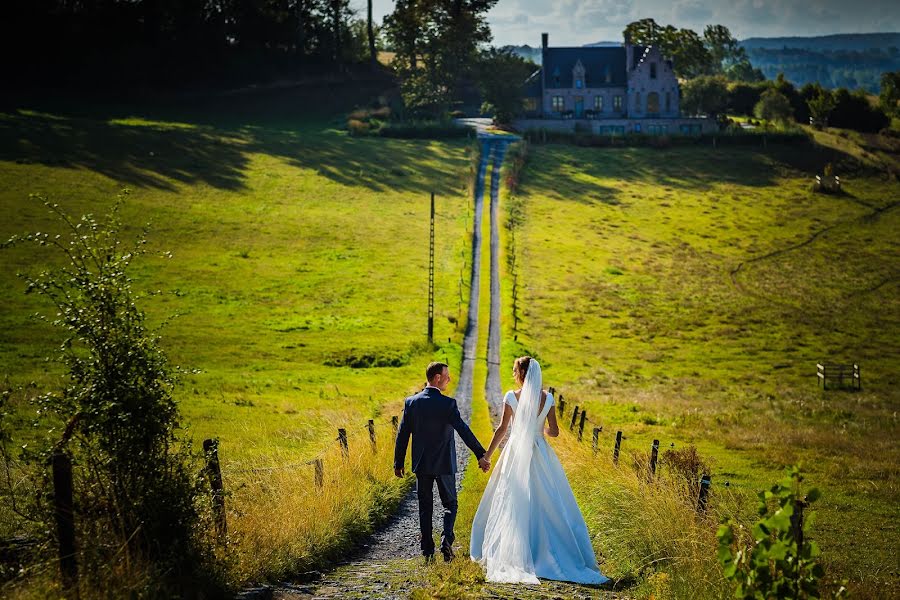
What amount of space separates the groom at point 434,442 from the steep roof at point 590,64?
11138cm

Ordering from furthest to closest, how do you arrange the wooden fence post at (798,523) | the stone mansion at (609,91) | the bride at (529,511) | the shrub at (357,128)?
the stone mansion at (609,91) → the shrub at (357,128) → the bride at (529,511) → the wooden fence post at (798,523)

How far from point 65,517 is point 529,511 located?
5.80 metres

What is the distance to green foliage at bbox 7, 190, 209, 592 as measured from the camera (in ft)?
31.3

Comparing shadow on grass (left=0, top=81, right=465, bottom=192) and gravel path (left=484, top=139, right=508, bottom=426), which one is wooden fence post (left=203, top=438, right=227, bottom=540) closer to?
gravel path (left=484, top=139, right=508, bottom=426)

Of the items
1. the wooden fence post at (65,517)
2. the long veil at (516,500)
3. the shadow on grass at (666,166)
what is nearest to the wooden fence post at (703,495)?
the long veil at (516,500)

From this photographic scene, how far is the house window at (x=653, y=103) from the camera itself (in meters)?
118

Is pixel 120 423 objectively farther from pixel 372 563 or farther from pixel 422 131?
pixel 422 131

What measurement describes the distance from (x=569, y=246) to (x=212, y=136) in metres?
42.7

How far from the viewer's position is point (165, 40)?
109m

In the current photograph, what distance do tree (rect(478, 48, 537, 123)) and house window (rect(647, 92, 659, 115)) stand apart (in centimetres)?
1930

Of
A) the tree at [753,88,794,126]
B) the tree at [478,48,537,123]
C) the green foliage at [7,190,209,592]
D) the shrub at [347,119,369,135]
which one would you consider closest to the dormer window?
the tree at [478,48,537,123]

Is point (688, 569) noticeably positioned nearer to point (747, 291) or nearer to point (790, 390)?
point (790, 390)

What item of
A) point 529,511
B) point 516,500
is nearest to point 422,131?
point 516,500

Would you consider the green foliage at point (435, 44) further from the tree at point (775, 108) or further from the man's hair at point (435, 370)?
the man's hair at point (435, 370)
